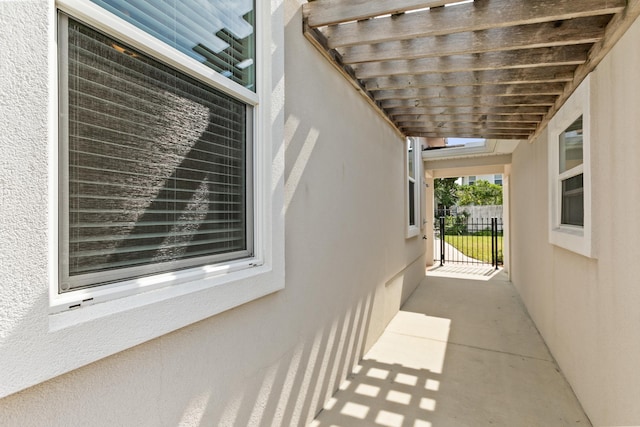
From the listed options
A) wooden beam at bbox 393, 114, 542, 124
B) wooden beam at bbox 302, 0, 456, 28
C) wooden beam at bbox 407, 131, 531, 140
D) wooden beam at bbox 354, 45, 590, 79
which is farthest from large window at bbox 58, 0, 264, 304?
wooden beam at bbox 407, 131, 531, 140

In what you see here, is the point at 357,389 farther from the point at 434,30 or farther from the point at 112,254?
the point at 434,30

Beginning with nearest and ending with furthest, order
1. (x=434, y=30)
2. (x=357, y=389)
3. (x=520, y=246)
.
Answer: (x=434, y=30)
(x=357, y=389)
(x=520, y=246)

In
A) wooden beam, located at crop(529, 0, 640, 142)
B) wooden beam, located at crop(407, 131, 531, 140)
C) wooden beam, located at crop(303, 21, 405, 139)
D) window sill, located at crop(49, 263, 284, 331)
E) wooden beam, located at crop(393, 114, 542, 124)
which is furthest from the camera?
wooden beam, located at crop(407, 131, 531, 140)

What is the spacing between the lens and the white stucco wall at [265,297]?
86 cm

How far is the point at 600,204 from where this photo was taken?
7.39 ft

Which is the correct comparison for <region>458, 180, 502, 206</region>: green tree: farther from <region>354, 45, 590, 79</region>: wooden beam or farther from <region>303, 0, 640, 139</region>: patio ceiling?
<region>354, 45, 590, 79</region>: wooden beam

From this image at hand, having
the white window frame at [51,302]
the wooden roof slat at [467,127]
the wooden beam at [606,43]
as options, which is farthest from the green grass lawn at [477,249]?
the white window frame at [51,302]

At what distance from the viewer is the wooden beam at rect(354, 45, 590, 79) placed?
2471 mm

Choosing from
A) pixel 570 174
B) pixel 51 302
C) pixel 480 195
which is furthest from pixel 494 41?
pixel 480 195

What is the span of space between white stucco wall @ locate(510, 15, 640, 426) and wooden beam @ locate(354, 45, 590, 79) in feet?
0.80

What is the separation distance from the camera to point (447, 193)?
21578 millimetres

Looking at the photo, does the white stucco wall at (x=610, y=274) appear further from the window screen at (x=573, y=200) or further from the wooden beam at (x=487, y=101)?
the wooden beam at (x=487, y=101)

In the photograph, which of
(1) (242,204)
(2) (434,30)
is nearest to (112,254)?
(1) (242,204)

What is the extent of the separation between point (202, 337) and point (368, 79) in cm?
294
